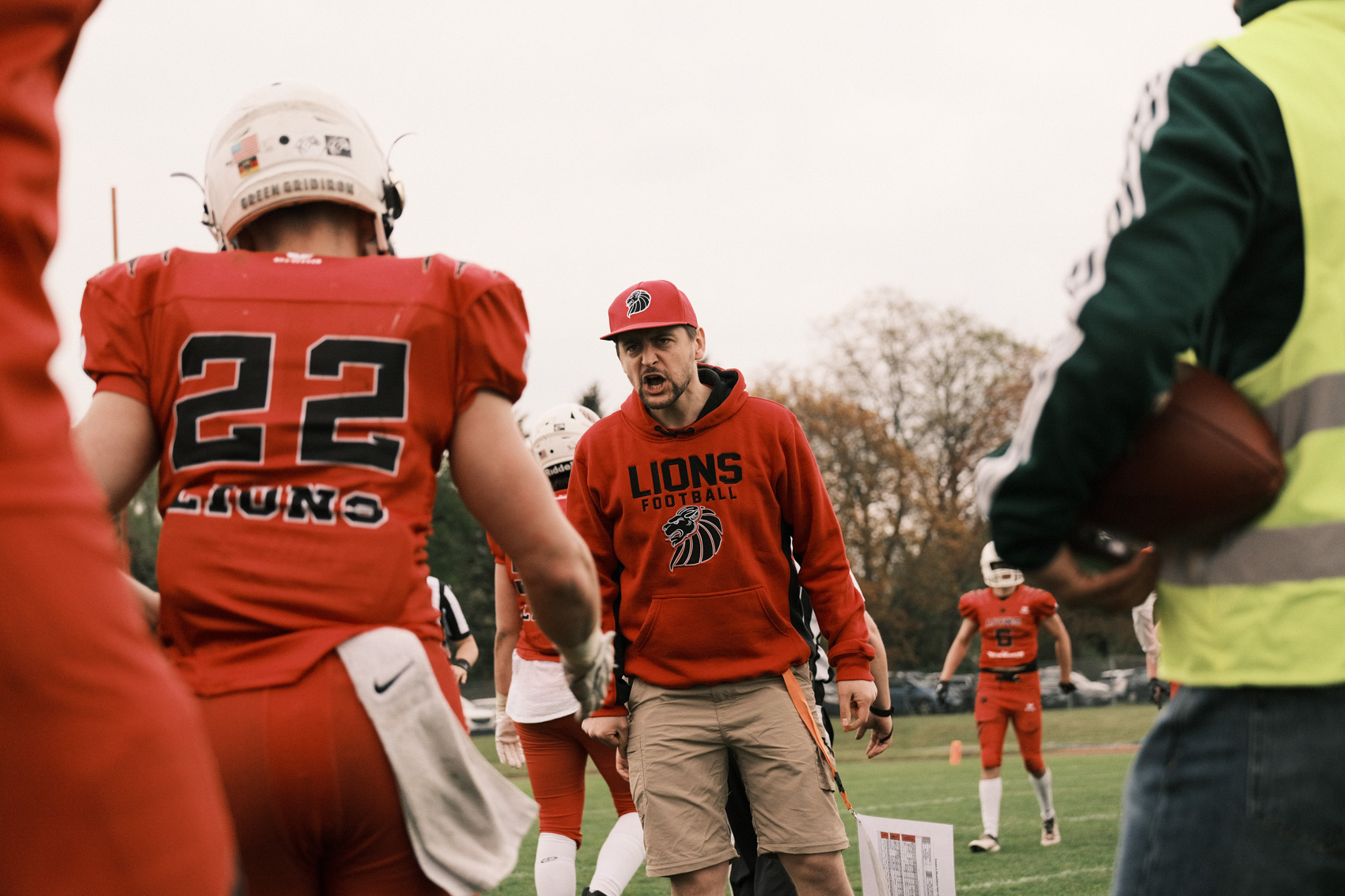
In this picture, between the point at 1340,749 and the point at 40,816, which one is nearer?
the point at 40,816

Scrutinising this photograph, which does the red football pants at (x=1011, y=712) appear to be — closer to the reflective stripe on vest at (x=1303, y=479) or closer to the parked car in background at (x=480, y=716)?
the reflective stripe on vest at (x=1303, y=479)

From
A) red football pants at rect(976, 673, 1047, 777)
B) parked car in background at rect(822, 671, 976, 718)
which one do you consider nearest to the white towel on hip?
red football pants at rect(976, 673, 1047, 777)

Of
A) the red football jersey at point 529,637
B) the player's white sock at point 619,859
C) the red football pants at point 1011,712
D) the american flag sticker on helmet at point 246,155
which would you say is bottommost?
the player's white sock at point 619,859

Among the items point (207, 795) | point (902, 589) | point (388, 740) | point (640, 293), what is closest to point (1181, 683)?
point (388, 740)

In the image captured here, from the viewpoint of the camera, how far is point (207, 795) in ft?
4.38

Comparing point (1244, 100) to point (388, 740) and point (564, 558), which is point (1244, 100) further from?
point (388, 740)

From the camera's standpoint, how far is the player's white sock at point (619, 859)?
19.4ft

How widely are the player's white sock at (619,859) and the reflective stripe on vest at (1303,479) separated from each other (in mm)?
4375

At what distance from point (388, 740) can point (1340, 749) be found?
4.41 feet

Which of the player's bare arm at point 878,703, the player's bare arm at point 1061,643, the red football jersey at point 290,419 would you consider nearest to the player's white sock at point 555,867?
the player's bare arm at point 878,703

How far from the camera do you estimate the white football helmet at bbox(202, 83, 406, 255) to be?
2342 mm

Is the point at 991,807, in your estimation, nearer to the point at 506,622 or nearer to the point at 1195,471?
the point at 506,622

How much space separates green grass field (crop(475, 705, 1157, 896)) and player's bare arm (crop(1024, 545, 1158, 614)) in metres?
6.66

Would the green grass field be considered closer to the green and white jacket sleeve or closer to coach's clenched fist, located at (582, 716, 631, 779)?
coach's clenched fist, located at (582, 716, 631, 779)
